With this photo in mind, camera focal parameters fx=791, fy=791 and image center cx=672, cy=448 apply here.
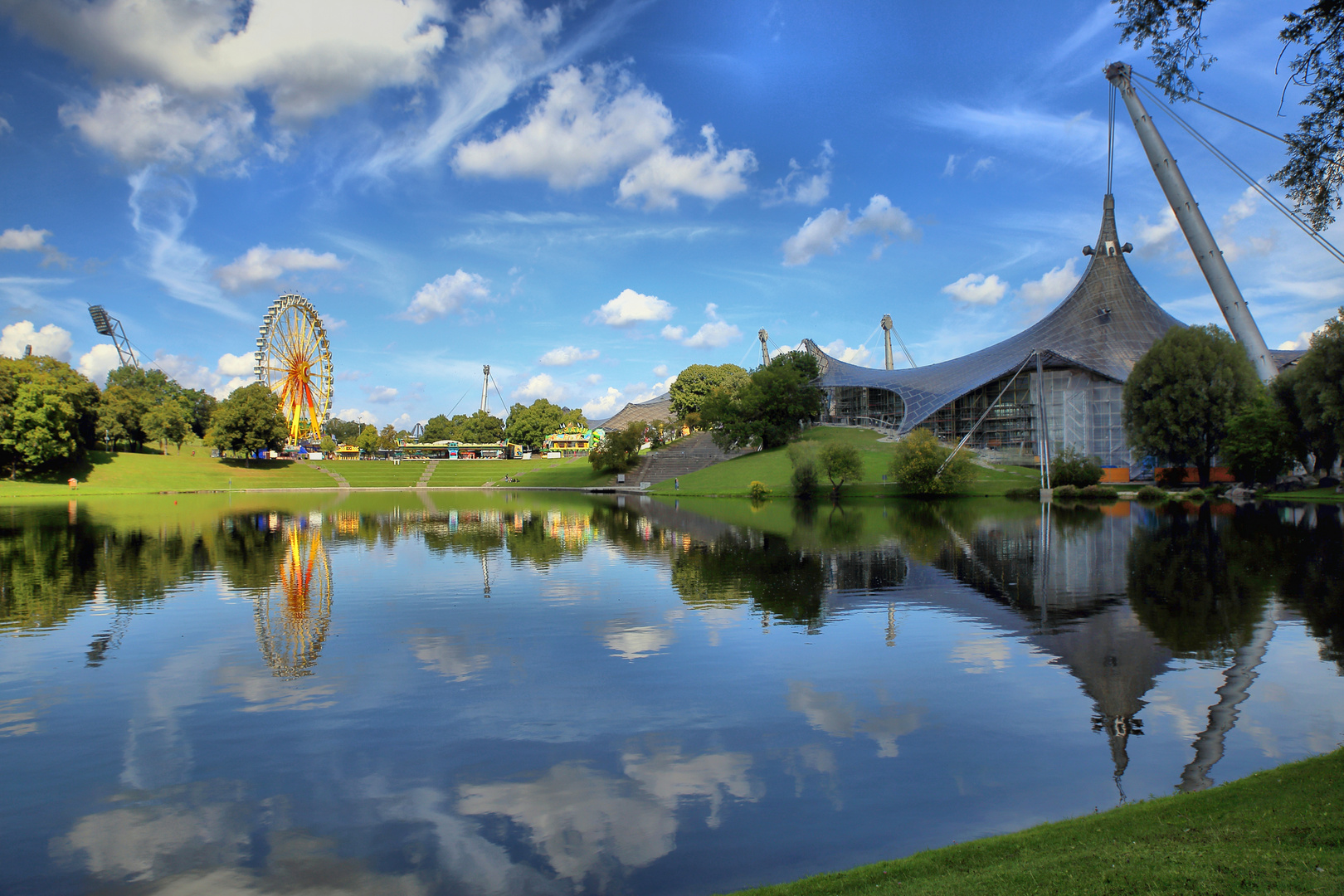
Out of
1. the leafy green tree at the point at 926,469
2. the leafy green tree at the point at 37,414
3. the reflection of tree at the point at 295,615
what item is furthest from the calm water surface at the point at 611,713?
the leafy green tree at the point at 37,414

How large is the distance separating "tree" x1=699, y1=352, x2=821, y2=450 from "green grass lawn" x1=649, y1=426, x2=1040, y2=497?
4.93 ft

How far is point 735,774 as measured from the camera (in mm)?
7020

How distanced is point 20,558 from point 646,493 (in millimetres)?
44721

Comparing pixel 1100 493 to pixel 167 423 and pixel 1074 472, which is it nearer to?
pixel 1074 472

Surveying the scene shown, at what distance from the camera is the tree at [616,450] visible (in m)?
70.8

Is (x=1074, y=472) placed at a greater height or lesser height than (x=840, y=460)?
lesser

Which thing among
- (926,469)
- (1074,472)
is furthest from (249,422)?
(1074,472)

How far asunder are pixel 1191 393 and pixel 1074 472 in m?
7.73

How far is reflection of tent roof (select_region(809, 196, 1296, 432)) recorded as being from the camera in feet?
202

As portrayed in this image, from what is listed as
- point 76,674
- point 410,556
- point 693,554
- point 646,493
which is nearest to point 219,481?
point 646,493

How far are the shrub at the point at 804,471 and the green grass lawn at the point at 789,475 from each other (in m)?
0.89

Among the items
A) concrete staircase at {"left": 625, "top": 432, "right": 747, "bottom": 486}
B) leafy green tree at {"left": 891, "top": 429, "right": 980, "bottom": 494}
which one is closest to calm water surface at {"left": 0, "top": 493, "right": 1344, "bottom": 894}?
leafy green tree at {"left": 891, "top": 429, "right": 980, "bottom": 494}

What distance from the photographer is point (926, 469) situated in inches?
1873

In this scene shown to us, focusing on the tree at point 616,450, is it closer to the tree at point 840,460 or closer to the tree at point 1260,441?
the tree at point 840,460
